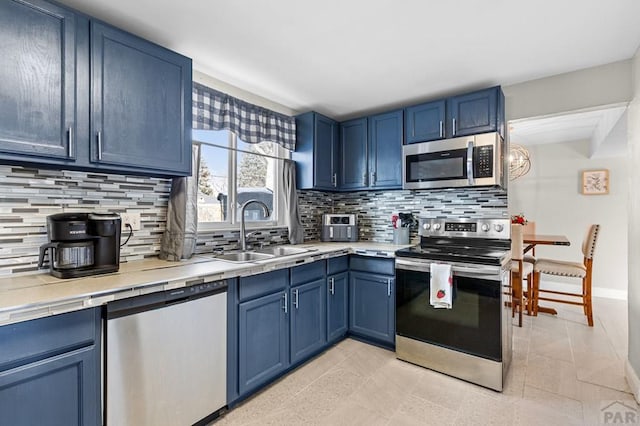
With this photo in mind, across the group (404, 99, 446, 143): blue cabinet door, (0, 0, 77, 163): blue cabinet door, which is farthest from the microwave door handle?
(0, 0, 77, 163): blue cabinet door

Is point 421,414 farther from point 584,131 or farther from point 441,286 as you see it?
point 584,131

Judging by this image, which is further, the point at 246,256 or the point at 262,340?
the point at 246,256

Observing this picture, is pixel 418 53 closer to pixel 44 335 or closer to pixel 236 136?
Answer: pixel 236 136

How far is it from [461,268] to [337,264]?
1.00 m

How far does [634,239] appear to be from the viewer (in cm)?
198

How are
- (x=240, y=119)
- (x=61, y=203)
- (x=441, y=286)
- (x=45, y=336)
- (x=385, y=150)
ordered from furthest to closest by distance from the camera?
(x=385, y=150)
(x=240, y=119)
(x=441, y=286)
(x=61, y=203)
(x=45, y=336)

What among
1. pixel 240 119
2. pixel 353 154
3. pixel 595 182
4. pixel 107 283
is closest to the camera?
pixel 107 283

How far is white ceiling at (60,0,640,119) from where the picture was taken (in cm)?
160

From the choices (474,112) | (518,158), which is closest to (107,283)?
(474,112)

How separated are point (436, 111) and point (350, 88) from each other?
790 mm

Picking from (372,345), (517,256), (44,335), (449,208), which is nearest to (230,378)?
(44,335)

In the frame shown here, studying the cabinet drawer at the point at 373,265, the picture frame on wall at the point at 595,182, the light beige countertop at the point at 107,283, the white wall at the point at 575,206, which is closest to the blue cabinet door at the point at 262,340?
the light beige countertop at the point at 107,283

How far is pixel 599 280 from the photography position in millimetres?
4246

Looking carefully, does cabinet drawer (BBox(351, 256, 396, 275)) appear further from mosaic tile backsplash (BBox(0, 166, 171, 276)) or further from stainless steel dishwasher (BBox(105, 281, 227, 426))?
mosaic tile backsplash (BBox(0, 166, 171, 276))
